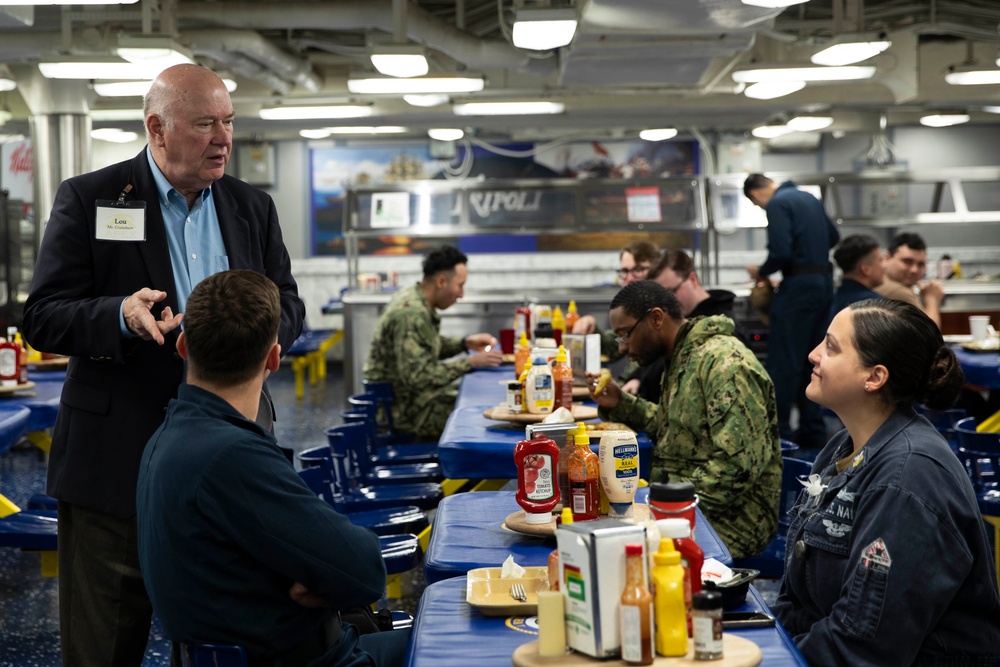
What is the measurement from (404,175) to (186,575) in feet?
44.2

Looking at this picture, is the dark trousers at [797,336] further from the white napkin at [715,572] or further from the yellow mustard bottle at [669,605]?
the yellow mustard bottle at [669,605]

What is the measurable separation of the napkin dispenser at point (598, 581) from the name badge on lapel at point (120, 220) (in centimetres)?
136

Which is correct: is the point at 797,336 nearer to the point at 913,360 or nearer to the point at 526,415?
the point at 526,415

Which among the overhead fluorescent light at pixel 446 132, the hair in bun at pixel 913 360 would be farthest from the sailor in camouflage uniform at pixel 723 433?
the overhead fluorescent light at pixel 446 132

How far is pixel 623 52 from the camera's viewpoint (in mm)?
7809

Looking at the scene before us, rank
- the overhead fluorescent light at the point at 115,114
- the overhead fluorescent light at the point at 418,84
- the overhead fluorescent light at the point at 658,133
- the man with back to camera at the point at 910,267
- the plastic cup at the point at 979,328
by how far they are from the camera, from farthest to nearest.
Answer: the overhead fluorescent light at the point at 658,133, the overhead fluorescent light at the point at 115,114, the overhead fluorescent light at the point at 418,84, the man with back to camera at the point at 910,267, the plastic cup at the point at 979,328

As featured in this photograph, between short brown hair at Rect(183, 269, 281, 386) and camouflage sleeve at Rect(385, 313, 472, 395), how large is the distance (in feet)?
12.8

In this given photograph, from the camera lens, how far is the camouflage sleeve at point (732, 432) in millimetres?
3242

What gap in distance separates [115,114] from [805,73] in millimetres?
7689

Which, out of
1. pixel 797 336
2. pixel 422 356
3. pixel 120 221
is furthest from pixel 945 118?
pixel 120 221

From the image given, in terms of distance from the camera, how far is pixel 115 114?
39.6ft

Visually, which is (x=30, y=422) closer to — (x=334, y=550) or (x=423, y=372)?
(x=423, y=372)

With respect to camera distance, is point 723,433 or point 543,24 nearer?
point 723,433

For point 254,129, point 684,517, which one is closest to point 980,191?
point 254,129
